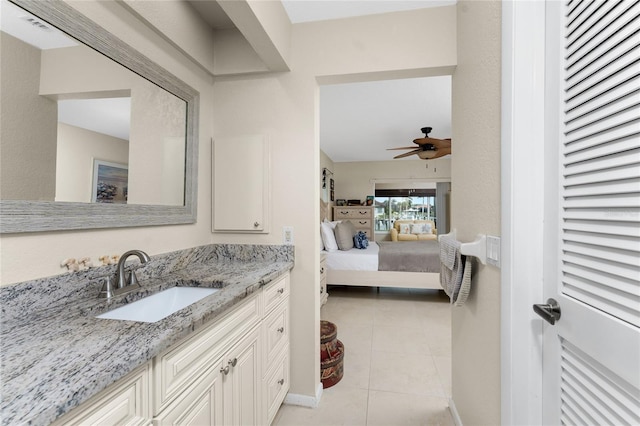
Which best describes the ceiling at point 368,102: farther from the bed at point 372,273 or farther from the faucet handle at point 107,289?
the bed at point 372,273

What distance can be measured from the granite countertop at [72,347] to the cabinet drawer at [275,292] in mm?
322

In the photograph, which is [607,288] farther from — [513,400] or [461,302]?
[461,302]

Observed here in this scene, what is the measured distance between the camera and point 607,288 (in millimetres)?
735

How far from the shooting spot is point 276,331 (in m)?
1.68

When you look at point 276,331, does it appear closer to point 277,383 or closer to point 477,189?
point 277,383

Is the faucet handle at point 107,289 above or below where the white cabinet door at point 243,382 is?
above

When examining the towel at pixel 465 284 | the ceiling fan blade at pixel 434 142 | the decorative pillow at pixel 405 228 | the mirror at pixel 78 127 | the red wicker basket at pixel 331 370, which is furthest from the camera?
the decorative pillow at pixel 405 228

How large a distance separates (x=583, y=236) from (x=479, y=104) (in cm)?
77

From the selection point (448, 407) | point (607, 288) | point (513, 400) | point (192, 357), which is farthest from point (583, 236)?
point (448, 407)

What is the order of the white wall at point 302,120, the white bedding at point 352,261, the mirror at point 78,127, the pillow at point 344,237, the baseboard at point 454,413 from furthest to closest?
the pillow at point 344,237 → the white bedding at point 352,261 → the white wall at point 302,120 → the baseboard at point 454,413 → the mirror at point 78,127

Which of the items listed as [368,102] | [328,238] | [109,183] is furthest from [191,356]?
[328,238]

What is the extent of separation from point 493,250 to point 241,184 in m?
1.51

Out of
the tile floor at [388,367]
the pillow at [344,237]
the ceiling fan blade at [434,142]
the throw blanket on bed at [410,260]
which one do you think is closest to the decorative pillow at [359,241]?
the pillow at [344,237]

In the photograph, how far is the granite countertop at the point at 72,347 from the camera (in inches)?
20.7
